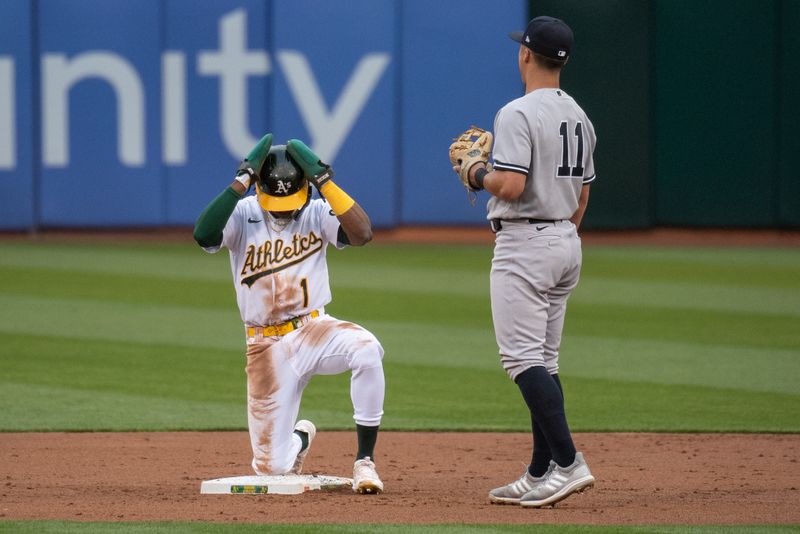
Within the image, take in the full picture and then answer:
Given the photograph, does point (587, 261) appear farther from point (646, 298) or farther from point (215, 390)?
point (215, 390)

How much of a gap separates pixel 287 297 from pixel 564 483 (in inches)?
55.3

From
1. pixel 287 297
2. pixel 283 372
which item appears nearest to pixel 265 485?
pixel 283 372

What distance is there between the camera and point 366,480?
17.4ft

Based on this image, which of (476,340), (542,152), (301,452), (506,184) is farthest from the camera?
(476,340)

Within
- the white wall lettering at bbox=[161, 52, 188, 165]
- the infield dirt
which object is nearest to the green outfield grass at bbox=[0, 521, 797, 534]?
the infield dirt

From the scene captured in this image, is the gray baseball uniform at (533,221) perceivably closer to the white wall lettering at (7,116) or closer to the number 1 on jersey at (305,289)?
the number 1 on jersey at (305,289)

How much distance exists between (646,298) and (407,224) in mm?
5927

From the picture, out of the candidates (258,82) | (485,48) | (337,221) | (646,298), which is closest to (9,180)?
(258,82)

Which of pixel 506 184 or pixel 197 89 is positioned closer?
pixel 506 184

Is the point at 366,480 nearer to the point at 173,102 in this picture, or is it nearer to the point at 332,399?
the point at 332,399

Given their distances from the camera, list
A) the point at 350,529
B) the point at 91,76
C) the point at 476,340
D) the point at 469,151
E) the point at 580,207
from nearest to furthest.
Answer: the point at 350,529 < the point at 469,151 < the point at 580,207 < the point at 476,340 < the point at 91,76

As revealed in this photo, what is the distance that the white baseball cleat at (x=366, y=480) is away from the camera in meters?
5.30

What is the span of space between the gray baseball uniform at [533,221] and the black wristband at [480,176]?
0.07m

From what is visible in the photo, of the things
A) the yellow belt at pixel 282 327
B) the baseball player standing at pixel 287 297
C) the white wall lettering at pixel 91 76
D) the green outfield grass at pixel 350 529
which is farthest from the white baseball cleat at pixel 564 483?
the white wall lettering at pixel 91 76
